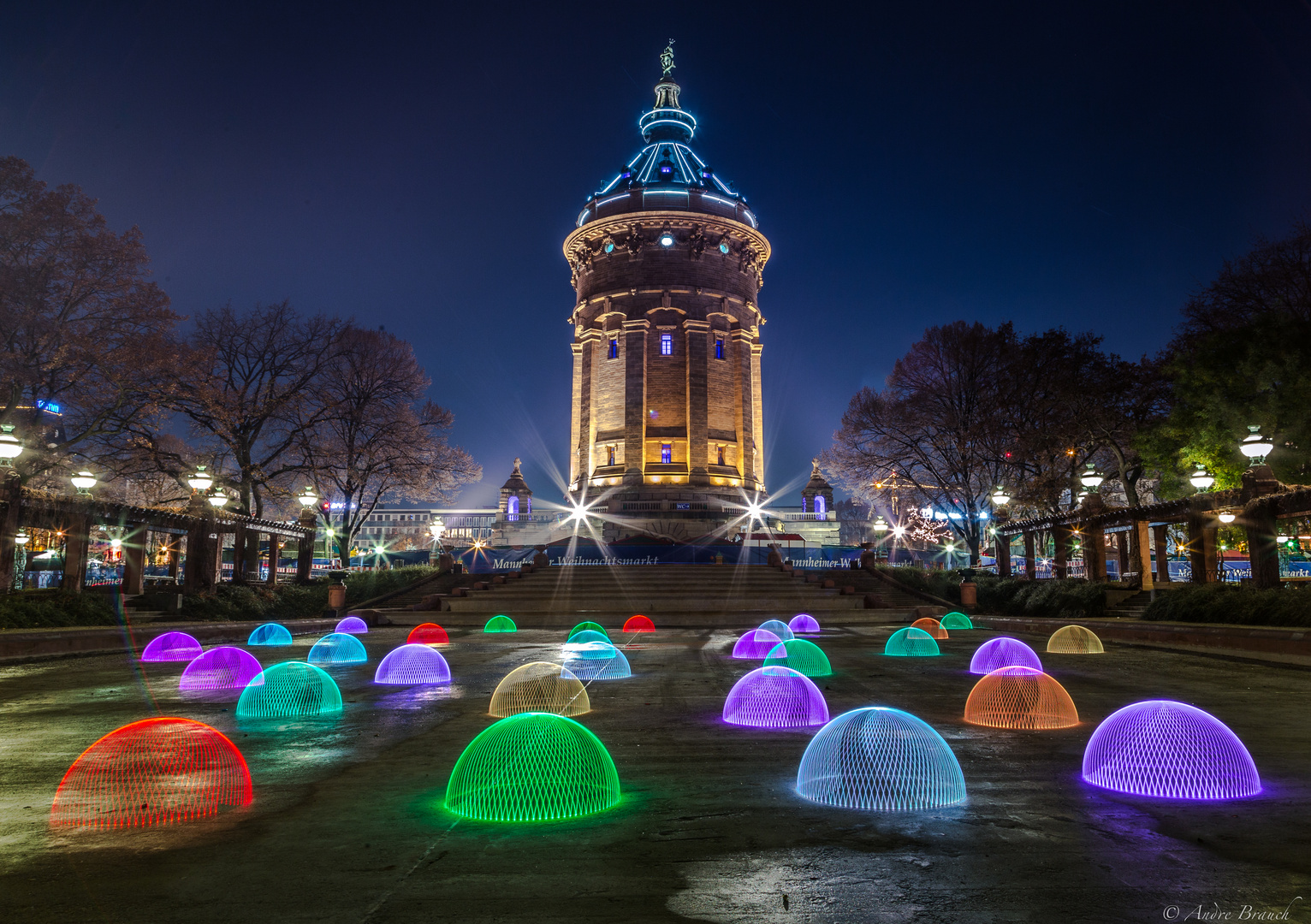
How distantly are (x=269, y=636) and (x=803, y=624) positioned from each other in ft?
49.7

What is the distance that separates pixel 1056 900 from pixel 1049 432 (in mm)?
37869

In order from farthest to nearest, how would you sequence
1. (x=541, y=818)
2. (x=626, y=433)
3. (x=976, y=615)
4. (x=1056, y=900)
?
(x=626, y=433) → (x=976, y=615) → (x=541, y=818) → (x=1056, y=900)

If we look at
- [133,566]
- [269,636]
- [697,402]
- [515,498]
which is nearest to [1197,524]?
[269,636]

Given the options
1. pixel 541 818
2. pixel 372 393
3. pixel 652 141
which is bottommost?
pixel 541 818

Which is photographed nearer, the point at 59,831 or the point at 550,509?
the point at 59,831

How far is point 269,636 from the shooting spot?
21.6 meters

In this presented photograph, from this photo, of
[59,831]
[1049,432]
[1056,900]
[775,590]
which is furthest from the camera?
[1049,432]

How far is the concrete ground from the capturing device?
14.6 ft

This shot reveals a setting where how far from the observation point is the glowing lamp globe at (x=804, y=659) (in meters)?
15.1

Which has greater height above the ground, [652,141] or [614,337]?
[652,141]

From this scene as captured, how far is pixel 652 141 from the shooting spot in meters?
66.1

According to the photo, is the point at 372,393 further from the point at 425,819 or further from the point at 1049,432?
the point at 425,819

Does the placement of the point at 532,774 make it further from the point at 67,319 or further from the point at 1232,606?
the point at 67,319

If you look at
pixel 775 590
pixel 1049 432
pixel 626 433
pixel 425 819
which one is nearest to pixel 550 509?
pixel 626 433
